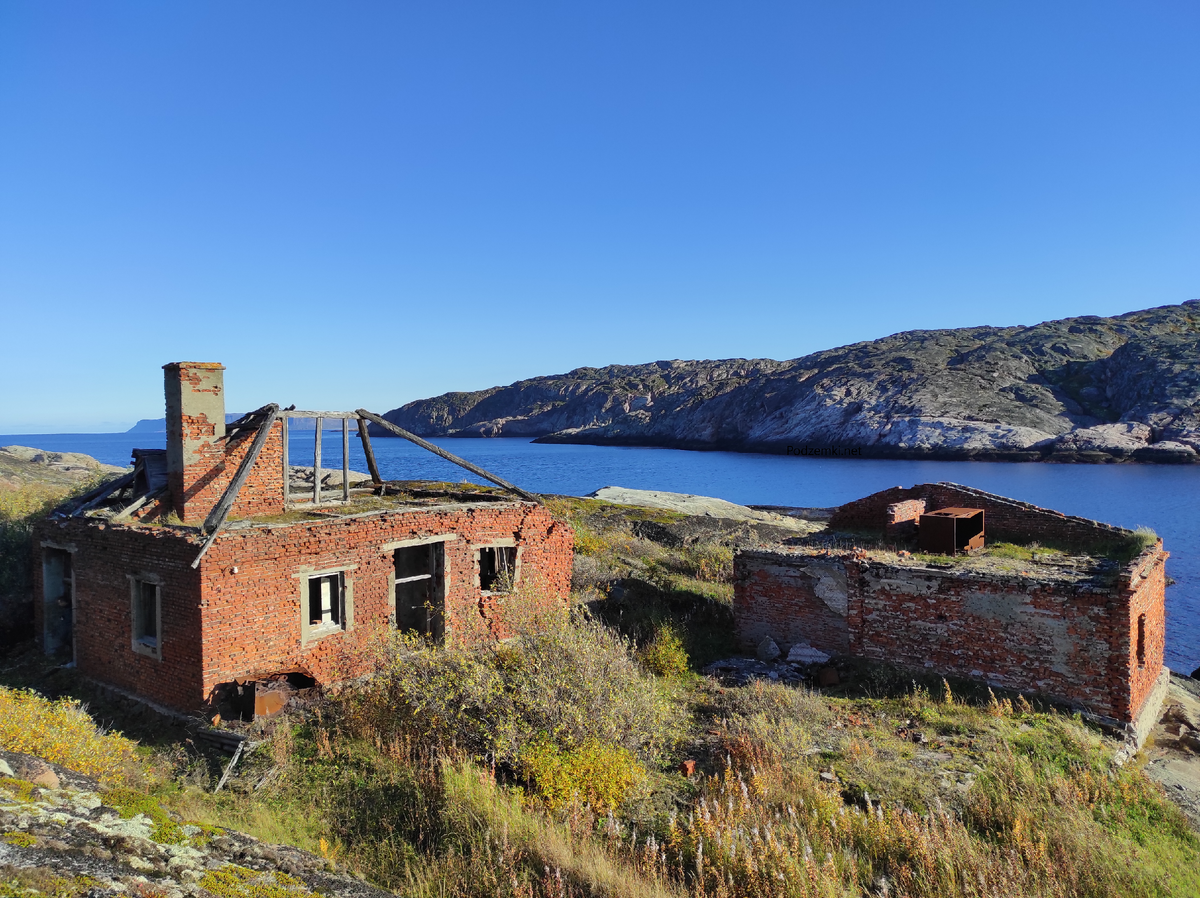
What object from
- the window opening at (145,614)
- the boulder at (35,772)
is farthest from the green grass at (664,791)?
the window opening at (145,614)

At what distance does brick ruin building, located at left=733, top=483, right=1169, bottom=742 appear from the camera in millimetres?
11328

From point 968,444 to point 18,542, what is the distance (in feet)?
330

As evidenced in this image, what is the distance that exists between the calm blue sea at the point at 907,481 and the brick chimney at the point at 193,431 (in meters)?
26.6

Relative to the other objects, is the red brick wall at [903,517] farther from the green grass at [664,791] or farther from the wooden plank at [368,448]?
the wooden plank at [368,448]

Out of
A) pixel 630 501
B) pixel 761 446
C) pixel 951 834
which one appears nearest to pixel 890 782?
pixel 951 834

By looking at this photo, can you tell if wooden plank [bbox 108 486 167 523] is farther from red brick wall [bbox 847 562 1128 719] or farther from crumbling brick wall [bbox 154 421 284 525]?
red brick wall [bbox 847 562 1128 719]

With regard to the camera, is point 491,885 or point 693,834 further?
point 693,834

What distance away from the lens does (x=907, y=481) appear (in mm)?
75562

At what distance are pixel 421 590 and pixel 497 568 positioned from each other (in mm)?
2092

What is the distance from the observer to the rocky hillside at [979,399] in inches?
3396

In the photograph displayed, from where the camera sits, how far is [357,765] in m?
8.78

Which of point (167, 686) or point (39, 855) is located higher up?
point (39, 855)

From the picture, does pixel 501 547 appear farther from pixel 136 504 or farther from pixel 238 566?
pixel 136 504

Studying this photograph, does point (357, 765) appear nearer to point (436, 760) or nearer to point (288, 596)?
point (436, 760)
